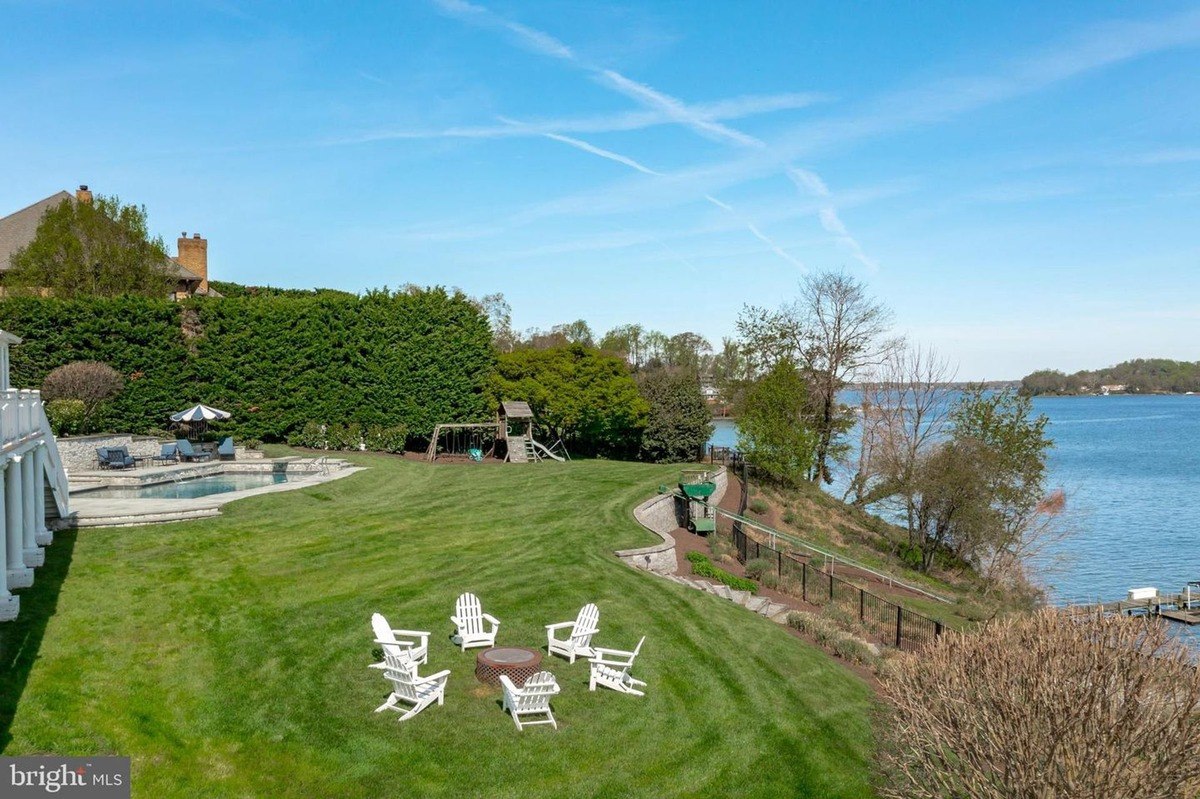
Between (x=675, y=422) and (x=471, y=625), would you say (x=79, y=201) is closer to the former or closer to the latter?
(x=675, y=422)

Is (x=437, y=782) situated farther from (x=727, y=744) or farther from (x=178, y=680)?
(x=178, y=680)

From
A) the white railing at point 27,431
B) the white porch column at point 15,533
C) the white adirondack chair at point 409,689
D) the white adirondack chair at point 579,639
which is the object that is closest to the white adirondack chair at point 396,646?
the white adirondack chair at point 409,689

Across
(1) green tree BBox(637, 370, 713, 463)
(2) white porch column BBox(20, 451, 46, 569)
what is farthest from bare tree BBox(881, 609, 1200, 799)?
(1) green tree BBox(637, 370, 713, 463)

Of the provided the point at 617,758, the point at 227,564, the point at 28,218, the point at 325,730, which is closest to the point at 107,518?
the point at 227,564

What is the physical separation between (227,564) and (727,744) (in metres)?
11.7

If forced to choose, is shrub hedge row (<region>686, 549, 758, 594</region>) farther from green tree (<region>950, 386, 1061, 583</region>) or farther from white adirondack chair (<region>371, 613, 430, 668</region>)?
green tree (<region>950, 386, 1061, 583</region>)

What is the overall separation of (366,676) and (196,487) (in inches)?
611

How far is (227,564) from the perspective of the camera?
17125 mm

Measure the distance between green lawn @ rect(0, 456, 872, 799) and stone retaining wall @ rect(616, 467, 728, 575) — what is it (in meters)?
0.80

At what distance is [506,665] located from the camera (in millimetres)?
12227

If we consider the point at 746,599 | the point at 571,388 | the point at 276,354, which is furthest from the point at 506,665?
the point at 571,388

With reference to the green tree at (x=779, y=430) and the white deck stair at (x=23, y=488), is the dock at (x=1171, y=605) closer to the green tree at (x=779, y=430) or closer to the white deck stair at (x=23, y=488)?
the green tree at (x=779, y=430)

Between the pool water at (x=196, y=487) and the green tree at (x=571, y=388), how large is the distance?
558 inches

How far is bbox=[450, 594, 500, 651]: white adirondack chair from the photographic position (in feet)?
45.9
